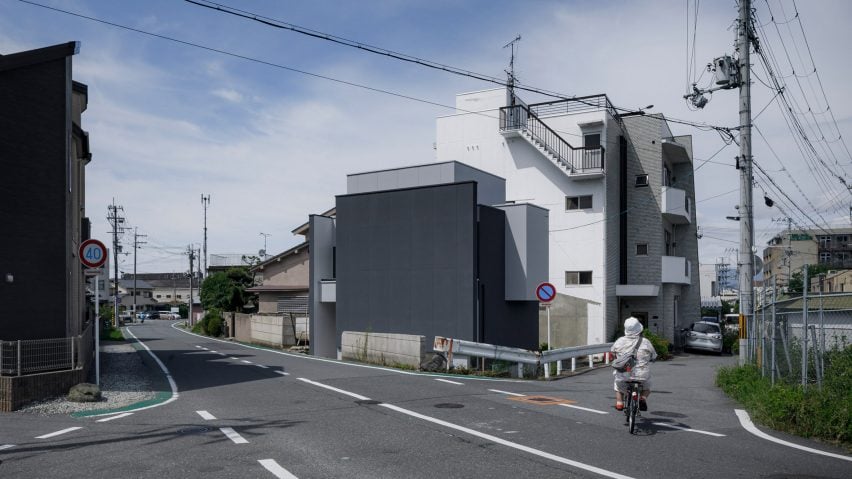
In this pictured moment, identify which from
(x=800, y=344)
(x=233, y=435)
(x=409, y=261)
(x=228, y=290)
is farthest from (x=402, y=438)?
(x=228, y=290)

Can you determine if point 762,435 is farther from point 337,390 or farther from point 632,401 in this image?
point 337,390

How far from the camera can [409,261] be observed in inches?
860

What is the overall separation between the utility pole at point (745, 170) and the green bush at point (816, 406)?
7.37 metres

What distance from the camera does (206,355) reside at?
2495cm

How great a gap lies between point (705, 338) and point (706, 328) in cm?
76

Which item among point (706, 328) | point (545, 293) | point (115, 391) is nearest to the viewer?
point (115, 391)

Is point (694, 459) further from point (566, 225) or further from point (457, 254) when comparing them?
point (566, 225)

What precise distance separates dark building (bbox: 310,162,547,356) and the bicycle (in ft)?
35.0

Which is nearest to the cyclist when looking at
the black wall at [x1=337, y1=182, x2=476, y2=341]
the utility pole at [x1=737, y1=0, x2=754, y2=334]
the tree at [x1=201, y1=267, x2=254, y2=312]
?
the utility pole at [x1=737, y1=0, x2=754, y2=334]

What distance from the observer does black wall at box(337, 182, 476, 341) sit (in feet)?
66.9

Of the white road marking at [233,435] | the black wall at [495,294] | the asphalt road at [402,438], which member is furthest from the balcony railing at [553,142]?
the white road marking at [233,435]

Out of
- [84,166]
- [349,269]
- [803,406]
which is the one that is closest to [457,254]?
[349,269]

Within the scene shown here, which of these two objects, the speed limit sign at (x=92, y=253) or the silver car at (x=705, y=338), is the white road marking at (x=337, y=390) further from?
the silver car at (x=705, y=338)

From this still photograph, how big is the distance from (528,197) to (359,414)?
24193mm
